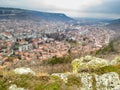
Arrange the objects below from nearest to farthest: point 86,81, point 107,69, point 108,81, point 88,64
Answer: point 108,81
point 86,81
point 107,69
point 88,64

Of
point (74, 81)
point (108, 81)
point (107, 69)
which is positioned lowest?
point (74, 81)

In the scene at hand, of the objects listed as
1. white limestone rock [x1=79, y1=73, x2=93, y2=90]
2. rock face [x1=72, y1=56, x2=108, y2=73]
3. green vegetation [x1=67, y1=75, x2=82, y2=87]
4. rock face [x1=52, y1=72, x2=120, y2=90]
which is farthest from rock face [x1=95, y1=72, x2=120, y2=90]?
A: rock face [x1=72, y1=56, x2=108, y2=73]

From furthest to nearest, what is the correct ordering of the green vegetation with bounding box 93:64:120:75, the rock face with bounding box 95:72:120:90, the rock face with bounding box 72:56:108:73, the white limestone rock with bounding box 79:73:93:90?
1. the rock face with bounding box 72:56:108:73
2. the green vegetation with bounding box 93:64:120:75
3. the white limestone rock with bounding box 79:73:93:90
4. the rock face with bounding box 95:72:120:90

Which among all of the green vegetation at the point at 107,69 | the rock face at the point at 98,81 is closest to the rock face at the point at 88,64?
the green vegetation at the point at 107,69

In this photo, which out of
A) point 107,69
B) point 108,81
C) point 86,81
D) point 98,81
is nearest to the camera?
point 108,81

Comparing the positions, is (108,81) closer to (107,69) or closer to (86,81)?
(86,81)

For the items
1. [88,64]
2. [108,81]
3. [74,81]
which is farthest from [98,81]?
[88,64]

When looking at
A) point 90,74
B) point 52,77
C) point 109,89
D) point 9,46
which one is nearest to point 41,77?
point 52,77

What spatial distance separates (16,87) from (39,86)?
0.91 metres

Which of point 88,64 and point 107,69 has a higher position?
point 107,69

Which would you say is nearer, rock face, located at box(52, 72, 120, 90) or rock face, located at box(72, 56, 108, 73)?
rock face, located at box(52, 72, 120, 90)

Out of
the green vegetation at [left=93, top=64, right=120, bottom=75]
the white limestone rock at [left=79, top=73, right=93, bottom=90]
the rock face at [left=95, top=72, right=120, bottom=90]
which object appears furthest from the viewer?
the green vegetation at [left=93, top=64, right=120, bottom=75]

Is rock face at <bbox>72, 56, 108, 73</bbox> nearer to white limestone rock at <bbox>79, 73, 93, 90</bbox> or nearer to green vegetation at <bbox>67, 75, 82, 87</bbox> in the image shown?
white limestone rock at <bbox>79, 73, 93, 90</bbox>

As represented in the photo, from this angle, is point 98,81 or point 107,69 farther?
point 107,69
